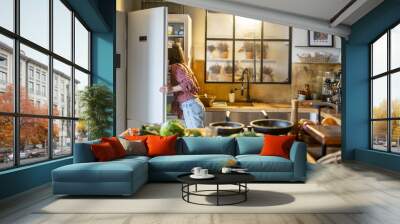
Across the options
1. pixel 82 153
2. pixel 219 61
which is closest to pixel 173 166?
pixel 82 153

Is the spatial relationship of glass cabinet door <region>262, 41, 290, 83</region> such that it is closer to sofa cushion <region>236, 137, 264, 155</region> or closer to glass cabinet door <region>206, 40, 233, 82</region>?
glass cabinet door <region>206, 40, 233, 82</region>

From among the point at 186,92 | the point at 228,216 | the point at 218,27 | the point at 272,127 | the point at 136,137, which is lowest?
the point at 228,216

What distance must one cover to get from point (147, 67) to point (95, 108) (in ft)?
7.98

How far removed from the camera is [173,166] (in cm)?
640

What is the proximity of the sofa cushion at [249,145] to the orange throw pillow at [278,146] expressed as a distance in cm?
19

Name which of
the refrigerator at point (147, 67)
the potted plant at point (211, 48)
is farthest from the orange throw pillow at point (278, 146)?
the potted plant at point (211, 48)

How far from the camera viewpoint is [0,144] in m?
5.04

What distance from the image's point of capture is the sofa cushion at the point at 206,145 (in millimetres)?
7105

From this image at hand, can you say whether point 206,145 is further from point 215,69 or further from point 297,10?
point 215,69

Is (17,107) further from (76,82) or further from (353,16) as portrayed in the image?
(353,16)

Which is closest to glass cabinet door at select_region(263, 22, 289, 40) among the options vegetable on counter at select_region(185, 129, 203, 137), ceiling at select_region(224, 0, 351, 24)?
ceiling at select_region(224, 0, 351, 24)

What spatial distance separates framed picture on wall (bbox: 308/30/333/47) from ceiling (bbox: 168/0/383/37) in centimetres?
268

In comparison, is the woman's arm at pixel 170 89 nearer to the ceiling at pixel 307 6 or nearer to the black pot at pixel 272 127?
the black pot at pixel 272 127

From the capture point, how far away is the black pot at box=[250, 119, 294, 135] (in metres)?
7.84
